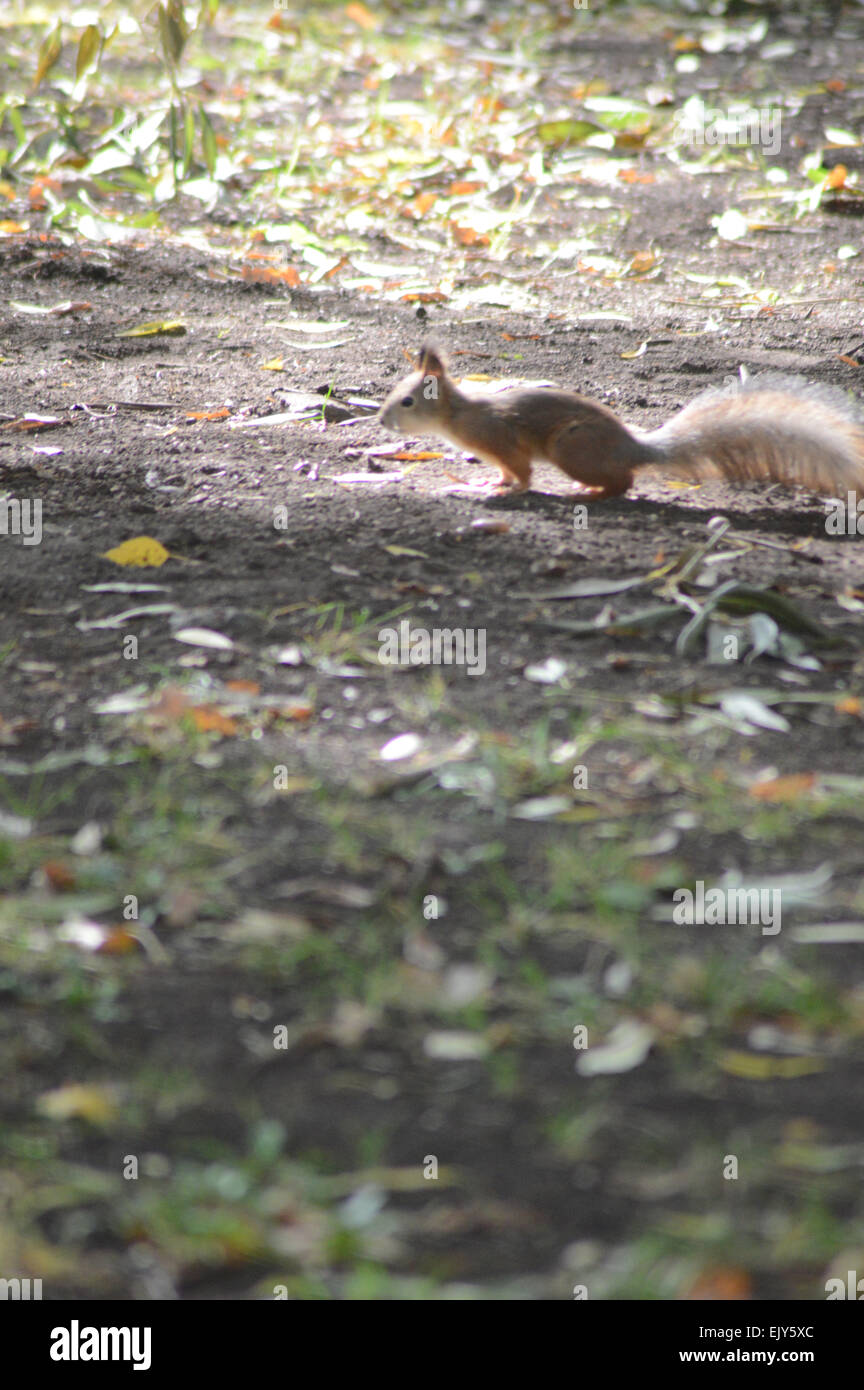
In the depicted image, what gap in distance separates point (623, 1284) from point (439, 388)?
3282 millimetres

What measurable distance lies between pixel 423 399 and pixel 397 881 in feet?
7.62

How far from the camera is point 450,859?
8.94ft

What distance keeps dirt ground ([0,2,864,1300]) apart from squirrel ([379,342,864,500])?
5.7 inches

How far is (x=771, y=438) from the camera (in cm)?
429

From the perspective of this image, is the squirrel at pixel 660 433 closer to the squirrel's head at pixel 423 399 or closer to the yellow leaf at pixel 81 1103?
the squirrel's head at pixel 423 399

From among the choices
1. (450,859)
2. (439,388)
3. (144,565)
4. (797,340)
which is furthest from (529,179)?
(450,859)

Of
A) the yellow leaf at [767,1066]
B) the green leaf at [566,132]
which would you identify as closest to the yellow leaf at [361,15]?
the green leaf at [566,132]

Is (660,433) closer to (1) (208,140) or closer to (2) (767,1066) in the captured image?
(2) (767,1066)

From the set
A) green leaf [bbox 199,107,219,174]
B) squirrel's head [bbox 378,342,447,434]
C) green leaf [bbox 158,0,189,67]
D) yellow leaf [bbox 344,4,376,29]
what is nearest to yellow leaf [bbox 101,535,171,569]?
squirrel's head [bbox 378,342,447,434]

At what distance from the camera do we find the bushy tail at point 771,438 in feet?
13.8

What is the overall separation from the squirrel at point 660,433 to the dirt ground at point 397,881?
14 cm

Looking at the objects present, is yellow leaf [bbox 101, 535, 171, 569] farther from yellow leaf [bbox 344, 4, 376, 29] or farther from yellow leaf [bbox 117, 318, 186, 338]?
yellow leaf [bbox 344, 4, 376, 29]

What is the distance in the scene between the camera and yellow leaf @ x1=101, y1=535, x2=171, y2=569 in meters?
3.96

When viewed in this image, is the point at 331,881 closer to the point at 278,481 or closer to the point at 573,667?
the point at 573,667
